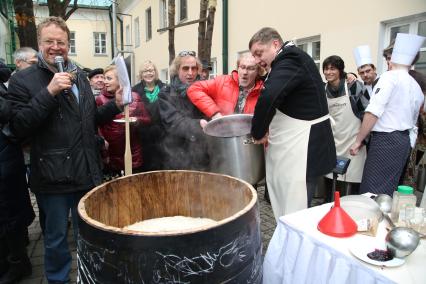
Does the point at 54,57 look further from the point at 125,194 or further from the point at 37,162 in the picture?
the point at 125,194

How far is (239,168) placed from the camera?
2.48 meters

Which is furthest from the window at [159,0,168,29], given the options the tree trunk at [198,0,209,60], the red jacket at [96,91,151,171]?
the red jacket at [96,91,151,171]

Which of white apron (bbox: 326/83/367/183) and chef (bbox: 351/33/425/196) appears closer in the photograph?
chef (bbox: 351/33/425/196)

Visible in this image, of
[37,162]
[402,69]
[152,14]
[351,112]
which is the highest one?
[152,14]

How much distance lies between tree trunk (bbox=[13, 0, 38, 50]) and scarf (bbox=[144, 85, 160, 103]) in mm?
3057

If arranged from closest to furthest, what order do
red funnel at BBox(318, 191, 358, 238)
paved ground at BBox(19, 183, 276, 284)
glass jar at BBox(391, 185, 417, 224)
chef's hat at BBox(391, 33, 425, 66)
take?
1. red funnel at BBox(318, 191, 358, 238)
2. glass jar at BBox(391, 185, 417, 224)
3. paved ground at BBox(19, 183, 276, 284)
4. chef's hat at BBox(391, 33, 425, 66)

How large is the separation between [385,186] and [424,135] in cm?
79

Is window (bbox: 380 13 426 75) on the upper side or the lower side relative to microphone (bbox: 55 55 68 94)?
upper

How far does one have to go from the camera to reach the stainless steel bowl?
1409 millimetres

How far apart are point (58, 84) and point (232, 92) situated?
53.8 inches

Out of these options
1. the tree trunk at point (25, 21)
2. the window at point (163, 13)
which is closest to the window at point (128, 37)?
the window at point (163, 13)

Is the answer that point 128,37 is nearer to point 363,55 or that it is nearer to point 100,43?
point 100,43

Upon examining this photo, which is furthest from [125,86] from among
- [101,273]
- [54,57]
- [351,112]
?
[351,112]

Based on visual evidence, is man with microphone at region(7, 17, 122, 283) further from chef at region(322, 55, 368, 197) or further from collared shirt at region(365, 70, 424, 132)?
chef at region(322, 55, 368, 197)
